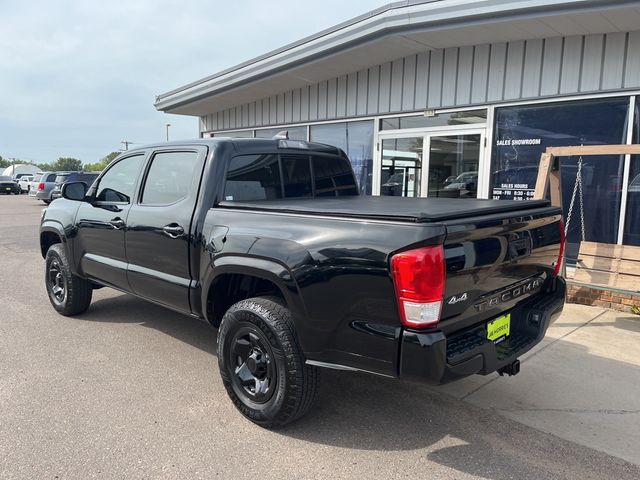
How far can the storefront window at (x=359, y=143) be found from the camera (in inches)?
352

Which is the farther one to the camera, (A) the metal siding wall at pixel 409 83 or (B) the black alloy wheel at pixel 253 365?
(A) the metal siding wall at pixel 409 83

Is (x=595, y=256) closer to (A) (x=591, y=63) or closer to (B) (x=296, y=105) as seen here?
(A) (x=591, y=63)

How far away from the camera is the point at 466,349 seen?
264 centimetres

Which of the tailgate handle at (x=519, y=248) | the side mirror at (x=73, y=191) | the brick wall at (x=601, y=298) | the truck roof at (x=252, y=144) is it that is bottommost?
the brick wall at (x=601, y=298)

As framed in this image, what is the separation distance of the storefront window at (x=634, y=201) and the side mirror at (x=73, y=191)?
6.24 meters

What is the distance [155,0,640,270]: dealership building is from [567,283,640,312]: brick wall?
25.1 inches

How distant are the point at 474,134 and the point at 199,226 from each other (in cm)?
516

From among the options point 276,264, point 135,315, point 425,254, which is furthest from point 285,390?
point 135,315

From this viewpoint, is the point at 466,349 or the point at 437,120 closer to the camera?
the point at 466,349

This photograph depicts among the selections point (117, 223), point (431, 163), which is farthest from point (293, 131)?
point (117, 223)

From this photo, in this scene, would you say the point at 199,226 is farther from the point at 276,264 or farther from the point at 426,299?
the point at 426,299

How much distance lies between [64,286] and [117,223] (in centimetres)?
149

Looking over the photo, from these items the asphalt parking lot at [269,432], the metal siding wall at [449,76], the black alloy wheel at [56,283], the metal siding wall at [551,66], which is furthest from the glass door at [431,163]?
the black alloy wheel at [56,283]

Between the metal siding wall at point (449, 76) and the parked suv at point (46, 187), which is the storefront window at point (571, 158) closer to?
the metal siding wall at point (449, 76)
